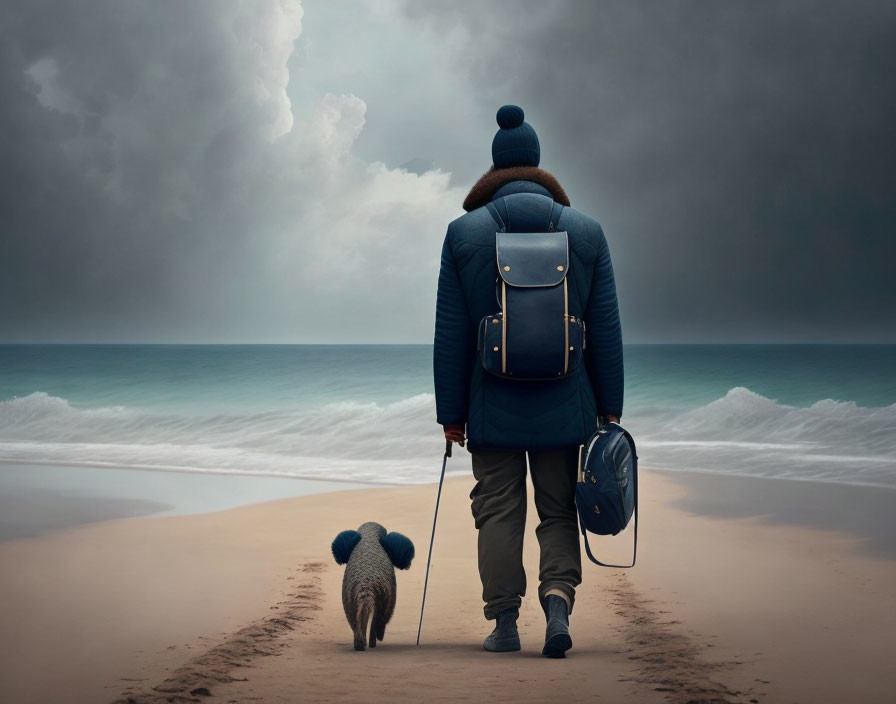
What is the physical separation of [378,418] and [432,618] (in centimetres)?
1042

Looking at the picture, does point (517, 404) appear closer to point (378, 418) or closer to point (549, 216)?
point (549, 216)

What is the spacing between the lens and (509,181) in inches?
112

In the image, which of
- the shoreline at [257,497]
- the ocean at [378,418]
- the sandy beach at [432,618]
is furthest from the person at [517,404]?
the ocean at [378,418]

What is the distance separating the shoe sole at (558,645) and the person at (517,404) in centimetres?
13

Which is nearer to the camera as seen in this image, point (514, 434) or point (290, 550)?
point (514, 434)

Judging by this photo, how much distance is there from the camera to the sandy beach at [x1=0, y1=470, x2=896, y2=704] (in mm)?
2229

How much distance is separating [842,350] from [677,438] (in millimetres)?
20993

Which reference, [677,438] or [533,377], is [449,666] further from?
[677,438]

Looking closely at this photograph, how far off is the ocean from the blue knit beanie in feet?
17.1

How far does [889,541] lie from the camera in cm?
444

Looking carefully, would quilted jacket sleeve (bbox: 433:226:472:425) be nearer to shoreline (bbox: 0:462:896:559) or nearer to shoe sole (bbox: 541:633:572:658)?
Result: shoe sole (bbox: 541:633:572:658)

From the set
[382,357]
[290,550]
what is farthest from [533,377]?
[382,357]

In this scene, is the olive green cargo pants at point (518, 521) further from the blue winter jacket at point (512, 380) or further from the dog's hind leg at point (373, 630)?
the dog's hind leg at point (373, 630)

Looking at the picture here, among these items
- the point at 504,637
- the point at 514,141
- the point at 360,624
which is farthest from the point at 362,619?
the point at 514,141
